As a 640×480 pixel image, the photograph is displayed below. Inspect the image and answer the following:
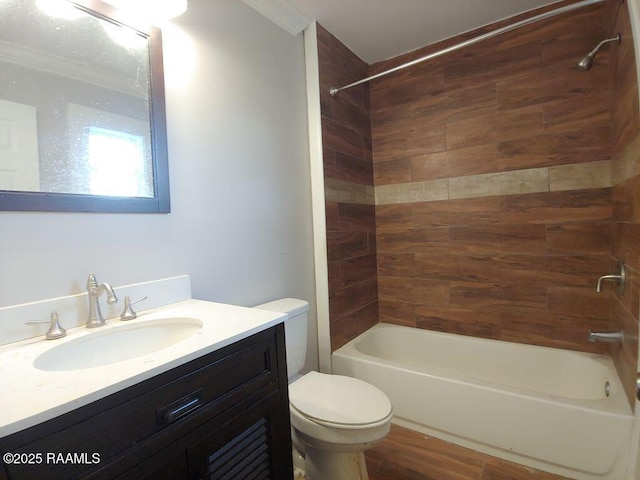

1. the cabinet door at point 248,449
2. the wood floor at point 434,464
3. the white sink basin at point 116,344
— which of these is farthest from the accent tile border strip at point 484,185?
the wood floor at point 434,464

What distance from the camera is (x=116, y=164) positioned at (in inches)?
42.9

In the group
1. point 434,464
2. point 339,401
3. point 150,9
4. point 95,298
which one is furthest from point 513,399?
point 150,9

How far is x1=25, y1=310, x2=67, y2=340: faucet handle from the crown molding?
1.65 metres

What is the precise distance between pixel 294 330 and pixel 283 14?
69.3 inches


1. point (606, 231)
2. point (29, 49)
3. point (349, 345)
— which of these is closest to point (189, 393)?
point (29, 49)

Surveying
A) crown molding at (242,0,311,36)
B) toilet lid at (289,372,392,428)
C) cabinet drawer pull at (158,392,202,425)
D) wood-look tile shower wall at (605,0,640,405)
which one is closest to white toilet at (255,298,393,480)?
toilet lid at (289,372,392,428)

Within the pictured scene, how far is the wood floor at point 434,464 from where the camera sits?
1.46 metres

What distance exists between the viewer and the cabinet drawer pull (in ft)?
2.24

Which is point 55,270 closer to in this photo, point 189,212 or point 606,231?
point 189,212

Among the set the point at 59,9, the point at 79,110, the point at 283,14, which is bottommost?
the point at 79,110

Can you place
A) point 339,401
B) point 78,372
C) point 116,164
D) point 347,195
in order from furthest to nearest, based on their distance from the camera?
point 347,195 < point 339,401 < point 116,164 < point 78,372

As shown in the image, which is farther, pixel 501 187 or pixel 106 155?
pixel 501 187

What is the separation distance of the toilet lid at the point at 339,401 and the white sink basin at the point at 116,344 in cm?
60

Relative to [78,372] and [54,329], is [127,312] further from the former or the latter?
[78,372]
